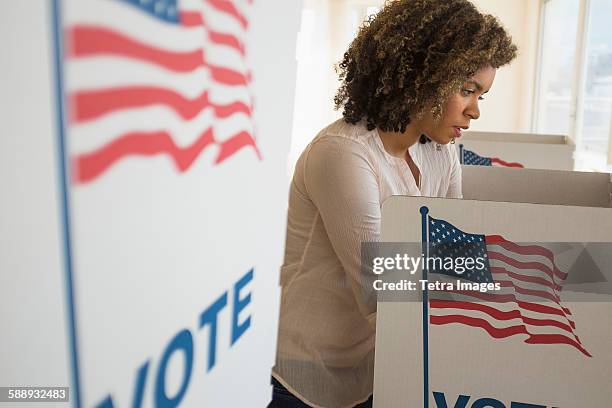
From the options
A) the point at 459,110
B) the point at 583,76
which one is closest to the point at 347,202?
the point at 459,110

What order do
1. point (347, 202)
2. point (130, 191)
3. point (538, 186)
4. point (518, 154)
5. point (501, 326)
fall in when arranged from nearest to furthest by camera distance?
point (130, 191) → point (501, 326) → point (347, 202) → point (538, 186) → point (518, 154)

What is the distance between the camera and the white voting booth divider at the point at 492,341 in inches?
30.5

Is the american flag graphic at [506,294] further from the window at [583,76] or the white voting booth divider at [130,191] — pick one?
the window at [583,76]

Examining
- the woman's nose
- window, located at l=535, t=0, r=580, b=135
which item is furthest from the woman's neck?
window, located at l=535, t=0, r=580, b=135

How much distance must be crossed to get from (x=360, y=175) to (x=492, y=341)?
0.40m

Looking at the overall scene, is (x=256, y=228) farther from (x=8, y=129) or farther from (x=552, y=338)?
(x=552, y=338)

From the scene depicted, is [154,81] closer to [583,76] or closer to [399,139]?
[399,139]

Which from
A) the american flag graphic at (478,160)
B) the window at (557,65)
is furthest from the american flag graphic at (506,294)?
the window at (557,65)

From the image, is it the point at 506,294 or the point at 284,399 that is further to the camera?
the point at 284,399

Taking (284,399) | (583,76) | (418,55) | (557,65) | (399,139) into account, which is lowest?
(284,399)

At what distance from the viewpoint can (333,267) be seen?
115 centimetres

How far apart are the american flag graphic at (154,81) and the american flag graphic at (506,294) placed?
1.86 feet

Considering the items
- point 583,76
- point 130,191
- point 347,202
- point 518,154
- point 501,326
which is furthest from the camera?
point 583,76

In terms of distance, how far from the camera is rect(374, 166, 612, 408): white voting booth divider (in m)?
0.77
